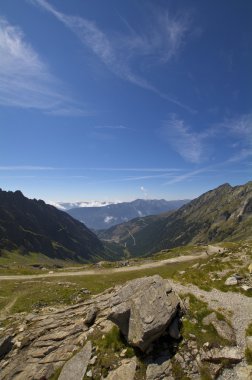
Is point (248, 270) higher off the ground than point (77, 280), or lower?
higher

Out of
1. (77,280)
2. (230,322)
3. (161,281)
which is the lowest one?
(77,280)

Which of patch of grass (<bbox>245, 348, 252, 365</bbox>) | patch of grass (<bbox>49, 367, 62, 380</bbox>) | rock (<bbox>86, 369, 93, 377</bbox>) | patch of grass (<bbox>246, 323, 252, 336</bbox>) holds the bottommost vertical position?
patch of grass (<bbox>49, 367, 62, 380</bbox>)

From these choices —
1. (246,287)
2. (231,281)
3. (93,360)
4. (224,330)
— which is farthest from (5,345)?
(246,287)

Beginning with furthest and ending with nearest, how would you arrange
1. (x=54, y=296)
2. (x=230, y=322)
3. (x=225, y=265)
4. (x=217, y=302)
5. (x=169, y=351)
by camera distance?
(x=54, y=296), (x=225, y=265), (x=217, y=302), (x=230, y=322), (x=169, y=351)

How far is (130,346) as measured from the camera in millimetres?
23531

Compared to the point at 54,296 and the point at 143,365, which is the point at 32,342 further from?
the point at 54,296

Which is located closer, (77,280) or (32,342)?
(32,342)

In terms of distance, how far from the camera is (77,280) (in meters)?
81.2

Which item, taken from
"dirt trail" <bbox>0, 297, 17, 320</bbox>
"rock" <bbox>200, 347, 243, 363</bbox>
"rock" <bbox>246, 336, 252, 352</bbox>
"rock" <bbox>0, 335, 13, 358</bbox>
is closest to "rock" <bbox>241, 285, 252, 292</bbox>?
"rock" <bbox>246, 336, 252, 352</bbox>

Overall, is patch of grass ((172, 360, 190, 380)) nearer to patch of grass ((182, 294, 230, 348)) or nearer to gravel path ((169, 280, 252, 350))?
patch of grass ((182, 294, 230, 348))

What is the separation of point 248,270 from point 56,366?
25.8m

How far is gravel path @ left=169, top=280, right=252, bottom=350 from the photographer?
2380 centimetres

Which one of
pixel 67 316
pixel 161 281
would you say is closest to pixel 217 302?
pixel 161 281

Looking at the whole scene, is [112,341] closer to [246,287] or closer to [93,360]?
[93,360]
